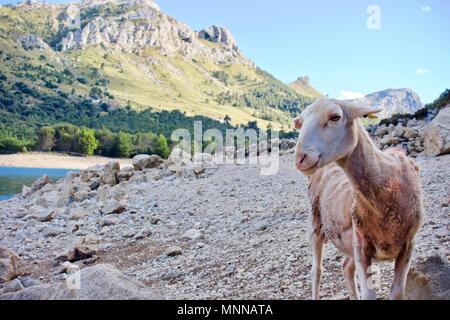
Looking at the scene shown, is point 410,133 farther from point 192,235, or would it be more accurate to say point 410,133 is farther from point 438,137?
point 192,235

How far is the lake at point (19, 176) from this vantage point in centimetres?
2883

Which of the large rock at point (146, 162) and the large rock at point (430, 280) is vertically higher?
the large rock at point (146, 162)

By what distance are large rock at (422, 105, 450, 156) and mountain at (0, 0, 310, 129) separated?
2744 inches

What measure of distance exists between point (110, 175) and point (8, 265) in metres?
10.5

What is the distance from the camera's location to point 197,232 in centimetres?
999

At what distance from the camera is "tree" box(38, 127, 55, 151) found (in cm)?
3791

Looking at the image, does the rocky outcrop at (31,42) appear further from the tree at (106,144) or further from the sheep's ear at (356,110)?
the sheep's ear at (356,110)

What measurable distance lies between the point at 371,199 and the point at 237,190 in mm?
10639

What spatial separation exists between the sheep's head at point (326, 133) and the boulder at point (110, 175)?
1579 centimetres

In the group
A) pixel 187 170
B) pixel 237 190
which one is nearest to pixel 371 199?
pixel 237 190

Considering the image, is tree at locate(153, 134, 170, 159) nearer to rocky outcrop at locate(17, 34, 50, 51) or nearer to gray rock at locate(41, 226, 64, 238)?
gray rock at locate(41, 226, 64, 238)

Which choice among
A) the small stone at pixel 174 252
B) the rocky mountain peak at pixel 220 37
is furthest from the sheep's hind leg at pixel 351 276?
the rocky mountain peak at pixel 220 37

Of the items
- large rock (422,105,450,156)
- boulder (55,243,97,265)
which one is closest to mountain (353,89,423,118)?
large rock (422,105,450,156)

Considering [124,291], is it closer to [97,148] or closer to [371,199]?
[371,199]
